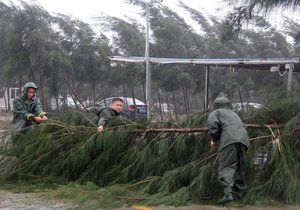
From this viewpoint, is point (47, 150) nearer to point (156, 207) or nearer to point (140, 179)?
point (140, 179)

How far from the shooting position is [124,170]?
277 inches

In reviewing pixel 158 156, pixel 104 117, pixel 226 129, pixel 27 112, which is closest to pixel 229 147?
pixel 226 129

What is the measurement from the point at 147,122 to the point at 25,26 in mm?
18530

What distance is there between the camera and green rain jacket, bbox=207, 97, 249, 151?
6242 millimetres

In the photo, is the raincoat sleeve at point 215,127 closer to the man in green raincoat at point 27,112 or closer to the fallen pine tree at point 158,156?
the fallen pine tree at point 158,156

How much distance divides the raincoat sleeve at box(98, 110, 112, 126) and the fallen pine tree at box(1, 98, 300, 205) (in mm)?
133

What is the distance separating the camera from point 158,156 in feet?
23.6

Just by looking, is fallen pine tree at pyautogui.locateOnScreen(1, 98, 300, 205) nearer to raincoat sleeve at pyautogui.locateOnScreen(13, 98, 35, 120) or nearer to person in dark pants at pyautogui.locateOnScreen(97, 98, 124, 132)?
person in dark pants at pyautogui.locateOnScreen(97, 98, 124, 132)

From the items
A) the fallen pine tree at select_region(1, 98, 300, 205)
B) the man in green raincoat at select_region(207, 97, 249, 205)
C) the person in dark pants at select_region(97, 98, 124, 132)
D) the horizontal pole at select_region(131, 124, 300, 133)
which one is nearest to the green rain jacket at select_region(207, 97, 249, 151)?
the man in green raincoat at select_region(207, 97, 249, 205)

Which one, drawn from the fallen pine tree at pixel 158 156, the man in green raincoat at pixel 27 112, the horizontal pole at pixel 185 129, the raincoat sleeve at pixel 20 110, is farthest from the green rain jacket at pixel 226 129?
the raincoat sleeve at pixel 20 110

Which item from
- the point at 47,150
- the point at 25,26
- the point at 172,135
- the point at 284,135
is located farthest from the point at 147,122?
the point at 25,26

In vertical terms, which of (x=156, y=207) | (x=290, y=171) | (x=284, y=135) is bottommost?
(x=156, y=207)

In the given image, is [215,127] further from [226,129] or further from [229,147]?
[229,147]

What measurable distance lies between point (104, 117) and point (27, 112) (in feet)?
4.92
